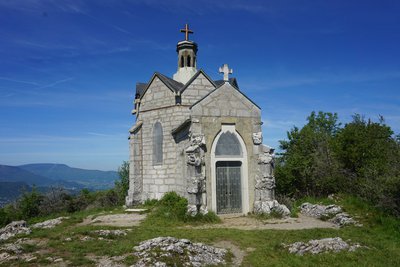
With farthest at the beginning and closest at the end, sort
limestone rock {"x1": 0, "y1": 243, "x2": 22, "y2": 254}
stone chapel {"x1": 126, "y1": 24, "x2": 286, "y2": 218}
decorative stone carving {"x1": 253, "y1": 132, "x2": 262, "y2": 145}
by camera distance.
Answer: decorative stone carving {"x1": 253, "y1": 132, "x2": 262, "y2": 145} < stone chapel {"x1": 126, "y1": 24, "x2": 286, "y2": 218} < limestone rock {"x1": 0, "y1": 243, "x2": 22, "y2": 254}

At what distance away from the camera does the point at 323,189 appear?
2066 centimetres

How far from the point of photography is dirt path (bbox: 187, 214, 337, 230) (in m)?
14.1

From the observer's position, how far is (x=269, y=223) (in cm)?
1498

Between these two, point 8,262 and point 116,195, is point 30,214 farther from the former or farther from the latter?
point 8,262

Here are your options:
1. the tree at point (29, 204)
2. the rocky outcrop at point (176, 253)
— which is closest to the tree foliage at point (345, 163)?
the rocky outcrop at point (176, 253)

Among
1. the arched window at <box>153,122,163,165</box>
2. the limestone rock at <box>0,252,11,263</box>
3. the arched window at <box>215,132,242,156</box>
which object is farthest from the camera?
the arched window at <box>153,122,163,165</box>

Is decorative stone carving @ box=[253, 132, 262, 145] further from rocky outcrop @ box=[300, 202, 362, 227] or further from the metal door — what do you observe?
rocky outcrop @ box=[300, 202, 362, 227]

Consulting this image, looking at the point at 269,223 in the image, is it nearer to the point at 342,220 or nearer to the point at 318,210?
the point at 342,220

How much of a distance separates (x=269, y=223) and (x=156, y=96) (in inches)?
413

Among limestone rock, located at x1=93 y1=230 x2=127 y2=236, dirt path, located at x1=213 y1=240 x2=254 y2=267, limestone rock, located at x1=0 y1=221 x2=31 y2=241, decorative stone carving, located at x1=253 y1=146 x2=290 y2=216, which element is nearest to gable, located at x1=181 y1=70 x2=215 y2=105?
decorative stone carving, located at x1=253 y1=146 x2=290 y2=216

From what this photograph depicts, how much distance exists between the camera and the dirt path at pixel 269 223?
46.2ft

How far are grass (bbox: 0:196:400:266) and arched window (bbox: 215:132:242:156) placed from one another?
4.04 metres

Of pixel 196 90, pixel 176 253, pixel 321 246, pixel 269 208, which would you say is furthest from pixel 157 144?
pixel 321 246

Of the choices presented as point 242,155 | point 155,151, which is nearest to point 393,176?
point 242,155
